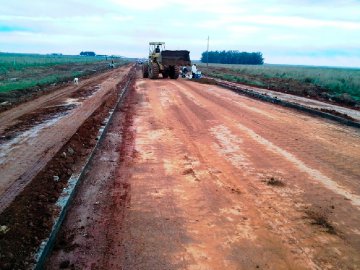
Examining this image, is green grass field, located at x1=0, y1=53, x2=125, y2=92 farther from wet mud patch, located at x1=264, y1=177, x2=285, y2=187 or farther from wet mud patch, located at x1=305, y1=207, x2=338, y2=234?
wet mud patch, located at x1=305, y1=207, x2=338, y2=234

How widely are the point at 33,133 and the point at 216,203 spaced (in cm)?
698

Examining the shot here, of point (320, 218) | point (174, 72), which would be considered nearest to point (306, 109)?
point (320, 218)

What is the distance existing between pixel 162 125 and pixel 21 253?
810 cm

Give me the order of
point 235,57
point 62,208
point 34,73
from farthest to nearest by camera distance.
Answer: point 235,57
point 34,73
point 62,208

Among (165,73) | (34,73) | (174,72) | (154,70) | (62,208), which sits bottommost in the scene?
(34,73)

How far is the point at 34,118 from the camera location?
1349 centimetres

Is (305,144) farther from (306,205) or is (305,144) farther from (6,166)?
(6,166)

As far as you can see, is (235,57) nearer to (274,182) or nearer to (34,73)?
(34,73)

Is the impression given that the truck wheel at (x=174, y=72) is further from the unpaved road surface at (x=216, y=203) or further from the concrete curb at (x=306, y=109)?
the unpaved road surface at (x=216, y=203)

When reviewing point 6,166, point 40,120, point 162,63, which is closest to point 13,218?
point 6,166

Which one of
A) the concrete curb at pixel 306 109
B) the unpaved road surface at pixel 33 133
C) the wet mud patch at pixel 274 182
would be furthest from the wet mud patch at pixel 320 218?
the concrete curb at pixel 306 109

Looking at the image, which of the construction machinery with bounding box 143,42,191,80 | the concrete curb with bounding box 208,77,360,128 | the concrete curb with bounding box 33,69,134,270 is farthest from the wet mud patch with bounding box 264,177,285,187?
the construction machinery with bounding box 143,42,191,80

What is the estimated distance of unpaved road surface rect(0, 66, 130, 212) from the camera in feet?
23.9

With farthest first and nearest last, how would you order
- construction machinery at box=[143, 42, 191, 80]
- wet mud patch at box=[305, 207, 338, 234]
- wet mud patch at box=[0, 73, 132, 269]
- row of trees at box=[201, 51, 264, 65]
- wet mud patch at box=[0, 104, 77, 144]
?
row of trees at box=[201, 51, 264, 65]
construction machinery at box=[143, 42, 191, 80]
wet mud patch at box=[0, 104, 77, 144]
wet mud patch at box=[305, 207, 338, 234]
wet mud patch at box=[0, 73, 132, 269]
